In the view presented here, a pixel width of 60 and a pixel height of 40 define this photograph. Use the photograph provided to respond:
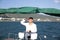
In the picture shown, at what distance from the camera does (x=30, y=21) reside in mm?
4441

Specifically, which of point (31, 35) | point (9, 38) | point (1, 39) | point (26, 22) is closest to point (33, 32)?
point (31, 35)

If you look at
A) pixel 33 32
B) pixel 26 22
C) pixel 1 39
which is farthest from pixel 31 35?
pixel 1 39

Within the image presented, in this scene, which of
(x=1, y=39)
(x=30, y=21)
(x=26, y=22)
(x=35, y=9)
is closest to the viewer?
(x=30, y=21)

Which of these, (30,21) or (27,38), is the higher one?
(30,21)

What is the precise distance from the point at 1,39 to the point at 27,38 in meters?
0.97

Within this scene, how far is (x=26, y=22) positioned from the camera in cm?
481

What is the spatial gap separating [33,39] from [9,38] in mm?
677

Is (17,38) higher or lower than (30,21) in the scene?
lower

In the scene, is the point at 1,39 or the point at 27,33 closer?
the point at 27,33

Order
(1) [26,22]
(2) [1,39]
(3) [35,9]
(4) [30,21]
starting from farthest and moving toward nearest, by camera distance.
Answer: (3) [35,9] → (2) [1,39] → (1) [26,22] → (4) [30,21]

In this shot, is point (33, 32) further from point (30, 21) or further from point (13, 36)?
point (13, 36)

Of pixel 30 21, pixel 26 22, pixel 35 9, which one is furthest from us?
pixel 35 9

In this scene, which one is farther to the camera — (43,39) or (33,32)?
(43,39)

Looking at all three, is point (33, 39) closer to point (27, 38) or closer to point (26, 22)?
point (27, 38)
